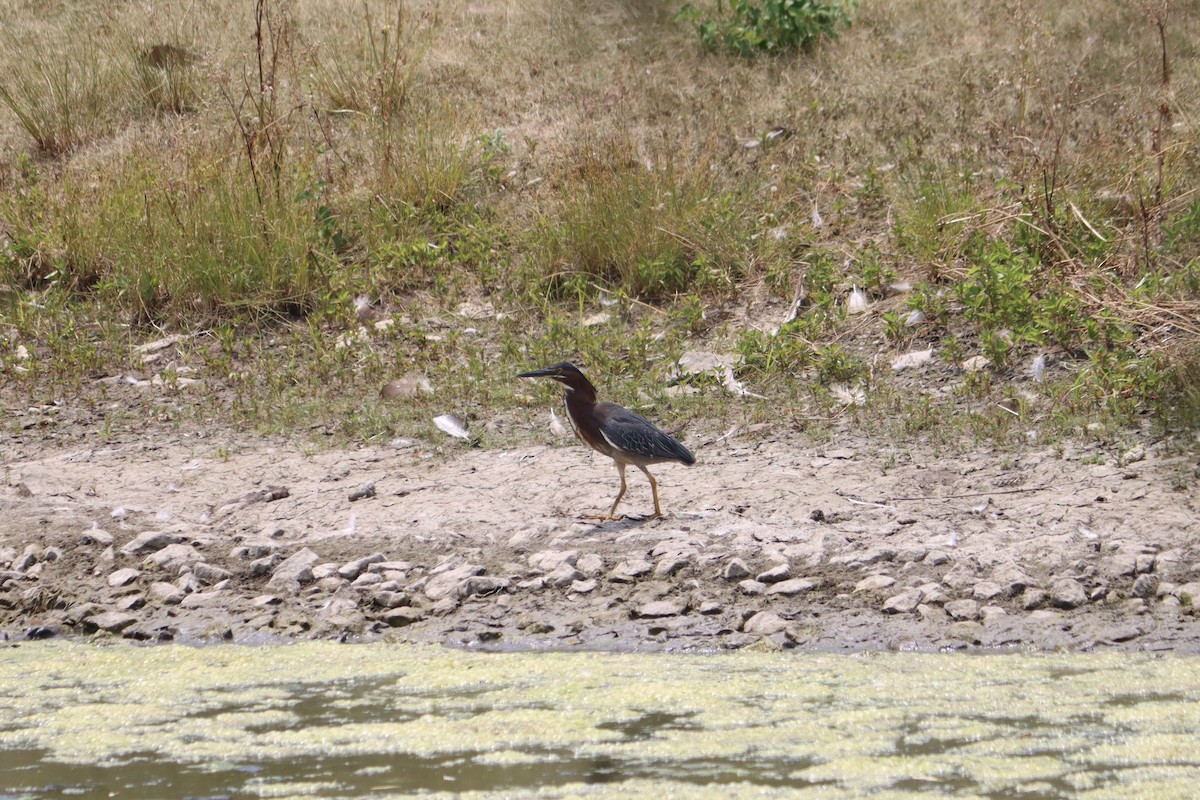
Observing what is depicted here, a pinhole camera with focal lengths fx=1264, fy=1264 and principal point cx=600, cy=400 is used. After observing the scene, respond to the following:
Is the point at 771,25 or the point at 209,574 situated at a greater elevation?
the point at 771,25

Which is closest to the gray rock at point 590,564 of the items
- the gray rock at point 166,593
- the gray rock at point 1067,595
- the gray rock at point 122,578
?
the gray rock at point 166,593

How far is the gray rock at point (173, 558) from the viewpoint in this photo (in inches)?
226

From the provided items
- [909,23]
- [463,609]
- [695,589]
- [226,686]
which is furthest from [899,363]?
[909,23]

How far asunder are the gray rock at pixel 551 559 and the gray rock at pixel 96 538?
2.03 metres

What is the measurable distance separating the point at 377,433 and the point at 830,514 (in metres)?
2.82

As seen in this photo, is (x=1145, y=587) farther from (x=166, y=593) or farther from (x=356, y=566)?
(x=166, y=593)

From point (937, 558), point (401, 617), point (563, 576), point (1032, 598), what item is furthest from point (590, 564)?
point (1032, 598)

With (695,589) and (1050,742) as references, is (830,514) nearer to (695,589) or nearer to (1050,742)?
(695,589)

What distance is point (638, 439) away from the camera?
6.05m

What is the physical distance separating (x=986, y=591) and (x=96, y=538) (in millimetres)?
4028

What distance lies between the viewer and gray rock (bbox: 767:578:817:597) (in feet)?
17.1

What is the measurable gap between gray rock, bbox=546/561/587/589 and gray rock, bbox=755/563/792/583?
2.53 feet

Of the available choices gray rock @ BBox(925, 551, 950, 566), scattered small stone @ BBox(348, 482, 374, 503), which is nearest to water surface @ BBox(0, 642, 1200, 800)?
gray rock @ BBox(925, 551, 950, 566)

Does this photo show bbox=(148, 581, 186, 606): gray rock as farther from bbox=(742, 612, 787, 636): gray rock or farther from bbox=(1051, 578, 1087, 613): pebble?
bbox=(1051, 578, 1087, 613): pebble
